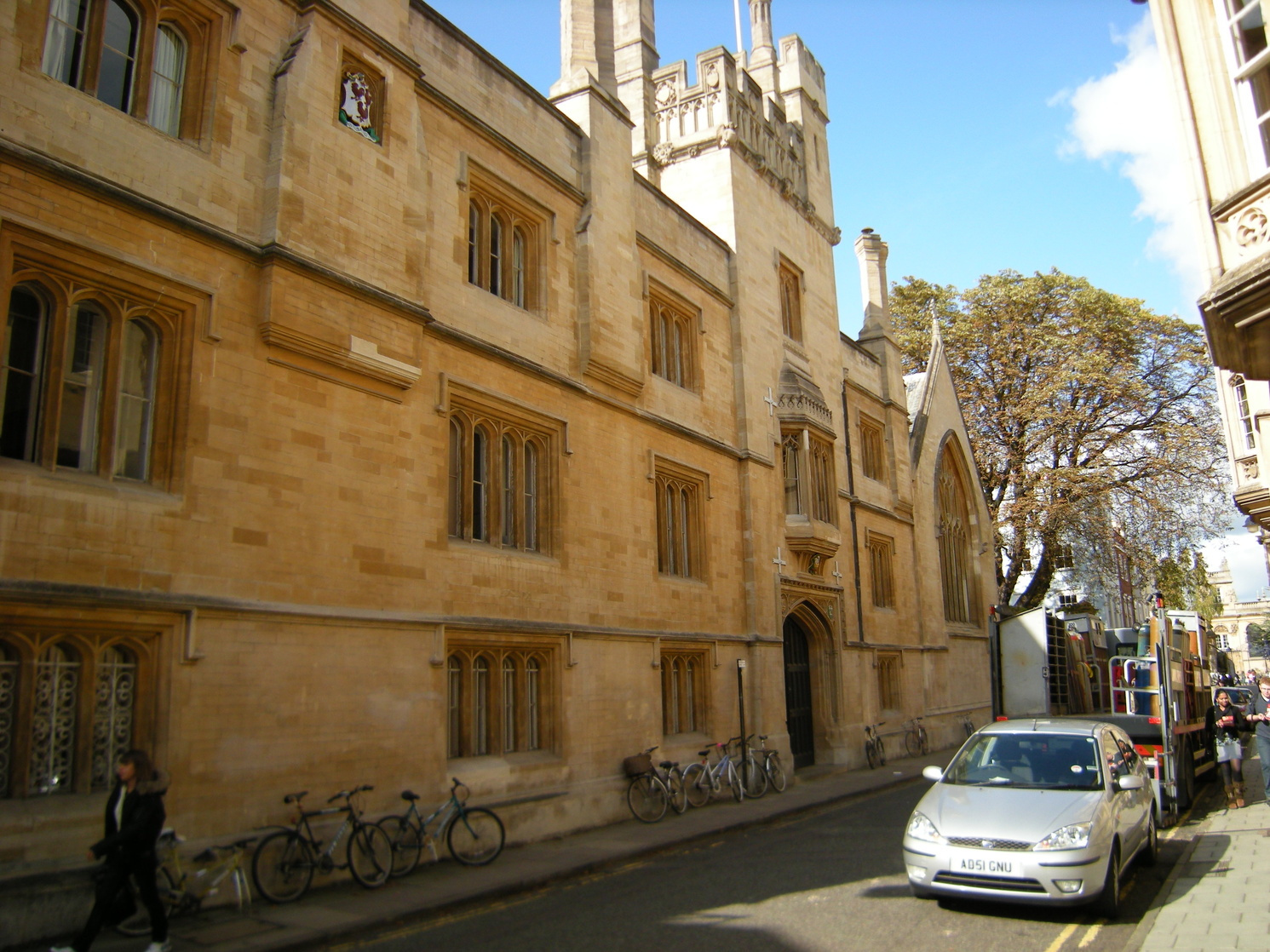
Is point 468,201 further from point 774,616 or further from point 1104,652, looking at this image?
point 1104,652

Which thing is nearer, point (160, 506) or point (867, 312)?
point (160, 506)

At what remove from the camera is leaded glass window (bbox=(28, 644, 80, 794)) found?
25.2ft

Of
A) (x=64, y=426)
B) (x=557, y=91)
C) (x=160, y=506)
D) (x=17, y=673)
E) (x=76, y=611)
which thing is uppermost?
(x=557, y=91)

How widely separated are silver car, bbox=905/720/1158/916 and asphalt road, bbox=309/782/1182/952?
0.30 meters

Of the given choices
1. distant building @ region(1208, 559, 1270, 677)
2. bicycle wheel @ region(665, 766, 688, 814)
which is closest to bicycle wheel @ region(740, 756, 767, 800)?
bicycle wheel @ region(665, 766, 688, 814)

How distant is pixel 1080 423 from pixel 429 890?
29.7 meters

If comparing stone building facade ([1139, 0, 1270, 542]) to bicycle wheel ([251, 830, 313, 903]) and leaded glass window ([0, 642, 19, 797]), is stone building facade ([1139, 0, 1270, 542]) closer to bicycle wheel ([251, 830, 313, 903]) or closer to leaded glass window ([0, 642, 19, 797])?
bicycle wheel ([251, 830, 313, 903])

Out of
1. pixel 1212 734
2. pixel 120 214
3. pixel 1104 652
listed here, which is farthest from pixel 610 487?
pixel 1104 652

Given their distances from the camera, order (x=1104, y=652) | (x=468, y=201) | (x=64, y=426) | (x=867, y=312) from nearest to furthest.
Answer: (x=64, y=426), (x=468, y=201), (x=1104, y=652), (x=867, y=312)

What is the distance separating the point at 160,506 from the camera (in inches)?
336

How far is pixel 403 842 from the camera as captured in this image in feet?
32.7

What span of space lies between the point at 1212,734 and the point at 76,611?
1817 centimetres

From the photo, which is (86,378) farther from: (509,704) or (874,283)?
(874,283)

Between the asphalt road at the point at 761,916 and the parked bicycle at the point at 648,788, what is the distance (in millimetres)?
2878
